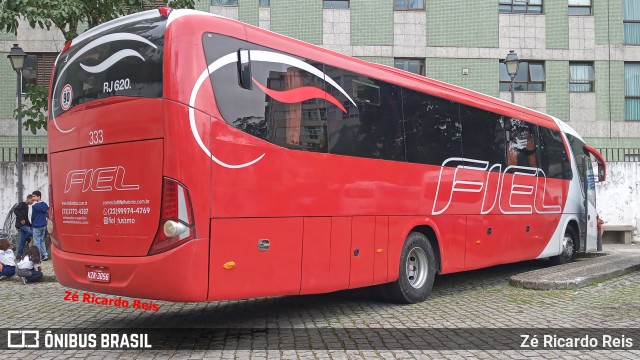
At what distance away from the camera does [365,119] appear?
8352mm

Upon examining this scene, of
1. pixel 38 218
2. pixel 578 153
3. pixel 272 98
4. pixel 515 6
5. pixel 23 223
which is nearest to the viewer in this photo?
pixel 272 98

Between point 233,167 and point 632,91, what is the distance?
23.2 m

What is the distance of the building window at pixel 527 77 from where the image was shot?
965 inches

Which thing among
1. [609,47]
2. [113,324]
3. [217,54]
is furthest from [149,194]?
[609,47]

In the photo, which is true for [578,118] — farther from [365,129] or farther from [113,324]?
[113,324]

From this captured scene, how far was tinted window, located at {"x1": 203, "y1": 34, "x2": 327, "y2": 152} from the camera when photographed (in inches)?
253

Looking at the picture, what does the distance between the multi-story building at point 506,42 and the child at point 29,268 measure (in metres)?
13.5

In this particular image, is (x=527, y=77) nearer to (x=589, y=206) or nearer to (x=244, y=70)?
(x=589, y=206)

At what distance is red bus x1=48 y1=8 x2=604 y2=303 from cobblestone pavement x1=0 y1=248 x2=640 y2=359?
585 millimetres

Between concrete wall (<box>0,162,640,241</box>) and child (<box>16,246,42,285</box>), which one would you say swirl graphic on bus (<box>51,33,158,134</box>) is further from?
concrete wall (<box>0,162,640,241</box>)

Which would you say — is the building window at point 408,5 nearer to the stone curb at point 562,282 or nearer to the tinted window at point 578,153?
the tinted window at point 578,153

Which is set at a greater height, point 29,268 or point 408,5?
point 408,5

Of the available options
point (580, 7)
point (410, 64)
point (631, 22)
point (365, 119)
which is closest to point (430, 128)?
point (365, 119)

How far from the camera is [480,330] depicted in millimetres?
7234
